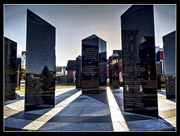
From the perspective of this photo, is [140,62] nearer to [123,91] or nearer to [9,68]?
[123,91]

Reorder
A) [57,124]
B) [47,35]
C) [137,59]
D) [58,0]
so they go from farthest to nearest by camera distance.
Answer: [47,35] → [137,59] → [57,124] → [58,0]

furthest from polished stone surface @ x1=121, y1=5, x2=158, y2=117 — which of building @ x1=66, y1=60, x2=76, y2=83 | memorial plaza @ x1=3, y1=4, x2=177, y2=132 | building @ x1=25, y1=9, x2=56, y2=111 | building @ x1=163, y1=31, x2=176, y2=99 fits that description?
building @ x1=66, y1=60, x2=76, y2=83

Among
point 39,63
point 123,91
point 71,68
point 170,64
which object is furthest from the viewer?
point 71,68

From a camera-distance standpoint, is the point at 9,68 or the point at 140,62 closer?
the point at 140,62

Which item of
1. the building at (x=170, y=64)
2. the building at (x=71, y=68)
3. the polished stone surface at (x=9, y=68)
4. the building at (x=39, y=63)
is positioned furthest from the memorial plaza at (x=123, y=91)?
the building at (x=71, y=68)

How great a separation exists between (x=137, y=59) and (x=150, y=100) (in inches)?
66.5

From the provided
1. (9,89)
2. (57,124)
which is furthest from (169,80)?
(9,89)

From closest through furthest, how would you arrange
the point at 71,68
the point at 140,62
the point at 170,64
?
the point at 140,62
the point at 170,64
the point at 71,68

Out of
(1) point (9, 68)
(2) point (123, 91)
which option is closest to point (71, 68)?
(1) point (9, 68)

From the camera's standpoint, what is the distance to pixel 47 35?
18.5 feet

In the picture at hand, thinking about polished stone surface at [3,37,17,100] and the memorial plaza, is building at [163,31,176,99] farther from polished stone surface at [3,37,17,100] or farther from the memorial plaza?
polished stone surface at [3,37,17,100]

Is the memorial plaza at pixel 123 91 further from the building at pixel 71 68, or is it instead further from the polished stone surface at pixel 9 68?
the building at pixel 71 68

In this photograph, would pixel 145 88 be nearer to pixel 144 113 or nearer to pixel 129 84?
pixel 129 84

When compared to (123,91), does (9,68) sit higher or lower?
higher
